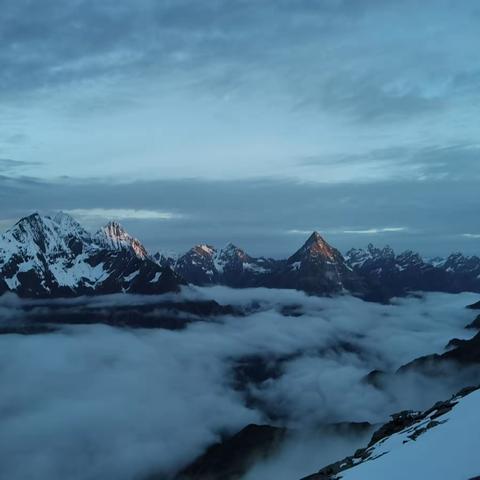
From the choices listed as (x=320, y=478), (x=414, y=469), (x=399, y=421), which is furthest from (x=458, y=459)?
(x=399, y=421)

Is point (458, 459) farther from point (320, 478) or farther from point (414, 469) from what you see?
point (320, 478)

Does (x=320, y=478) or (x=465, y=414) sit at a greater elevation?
(x=465, y=414)

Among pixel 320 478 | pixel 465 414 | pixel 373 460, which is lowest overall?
pixel 320 478

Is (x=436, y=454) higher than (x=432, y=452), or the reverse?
(x=436, y=454)

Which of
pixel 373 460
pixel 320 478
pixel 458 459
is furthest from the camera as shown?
pixel 320 478

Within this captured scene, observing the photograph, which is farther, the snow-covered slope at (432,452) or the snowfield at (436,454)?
the snow-covered slope at (432,452)

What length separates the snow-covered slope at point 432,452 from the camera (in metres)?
42.2

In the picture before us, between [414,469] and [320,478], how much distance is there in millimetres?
19909

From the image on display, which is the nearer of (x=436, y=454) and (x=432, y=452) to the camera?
A: (x=436, y=454)

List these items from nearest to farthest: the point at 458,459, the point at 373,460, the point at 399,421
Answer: the point at 458,459 → the point at 373,460 → the point at 399,421

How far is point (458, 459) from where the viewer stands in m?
42.9

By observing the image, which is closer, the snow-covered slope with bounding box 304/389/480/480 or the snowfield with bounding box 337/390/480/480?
the snowfield with bounding box 337/390/480/480

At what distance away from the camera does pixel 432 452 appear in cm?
4694

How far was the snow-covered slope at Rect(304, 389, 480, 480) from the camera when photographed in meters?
42.2
